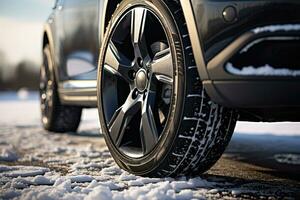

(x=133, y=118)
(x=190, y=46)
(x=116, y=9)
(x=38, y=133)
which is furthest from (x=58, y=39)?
(x=190, y=46)

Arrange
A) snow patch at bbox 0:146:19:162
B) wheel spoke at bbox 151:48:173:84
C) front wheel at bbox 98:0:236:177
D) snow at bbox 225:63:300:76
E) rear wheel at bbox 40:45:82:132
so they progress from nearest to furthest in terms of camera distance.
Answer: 1. snow at bbox 225:63:300:76
2. front wheel at bbox 98:0:236:177
3. wheel spoke at bbox 151:48:173:84
4. snow patch at bbox 0:146:19:162
5. rear wheel at bbox 40:45:82:132

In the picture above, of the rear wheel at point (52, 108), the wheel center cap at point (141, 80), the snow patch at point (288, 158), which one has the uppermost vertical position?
the wheel center cap at point (141, 80)

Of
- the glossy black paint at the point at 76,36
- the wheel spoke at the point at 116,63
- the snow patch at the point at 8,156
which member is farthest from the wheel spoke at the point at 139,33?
the snow patch at the point at 8,156

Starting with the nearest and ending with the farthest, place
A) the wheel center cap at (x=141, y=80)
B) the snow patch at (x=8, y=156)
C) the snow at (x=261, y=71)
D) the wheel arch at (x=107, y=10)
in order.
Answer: the snow at (x=261, y=71) → the wheel center cap at (x=141, y=80) → the wheel arch at (x=107, y=10) → the snow patch at (x=8, y=156)

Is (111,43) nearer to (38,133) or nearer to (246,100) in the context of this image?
(246,100)

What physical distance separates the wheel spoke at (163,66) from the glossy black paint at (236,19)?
0.28m

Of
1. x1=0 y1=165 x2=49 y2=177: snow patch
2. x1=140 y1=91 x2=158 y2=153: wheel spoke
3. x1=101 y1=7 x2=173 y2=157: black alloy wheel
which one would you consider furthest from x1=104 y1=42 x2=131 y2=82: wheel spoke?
x1=0 y1=165 x2=49 y2=177: snow patch

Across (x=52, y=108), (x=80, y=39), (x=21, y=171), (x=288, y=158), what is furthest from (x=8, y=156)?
(x=288, y=158)

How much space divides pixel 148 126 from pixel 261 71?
2.40 ft

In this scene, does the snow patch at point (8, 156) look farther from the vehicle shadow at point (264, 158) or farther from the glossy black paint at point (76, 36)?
the vehicle shadow at point (264, 158)

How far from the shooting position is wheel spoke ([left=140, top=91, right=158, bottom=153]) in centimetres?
252

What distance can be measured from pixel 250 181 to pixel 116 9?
4.34ft

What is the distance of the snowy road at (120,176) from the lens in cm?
220

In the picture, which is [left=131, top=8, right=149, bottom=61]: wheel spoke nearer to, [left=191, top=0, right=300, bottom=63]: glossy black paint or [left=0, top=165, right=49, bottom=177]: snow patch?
[left=191, top=0, right=300, bottom=63]: glossy black paint
